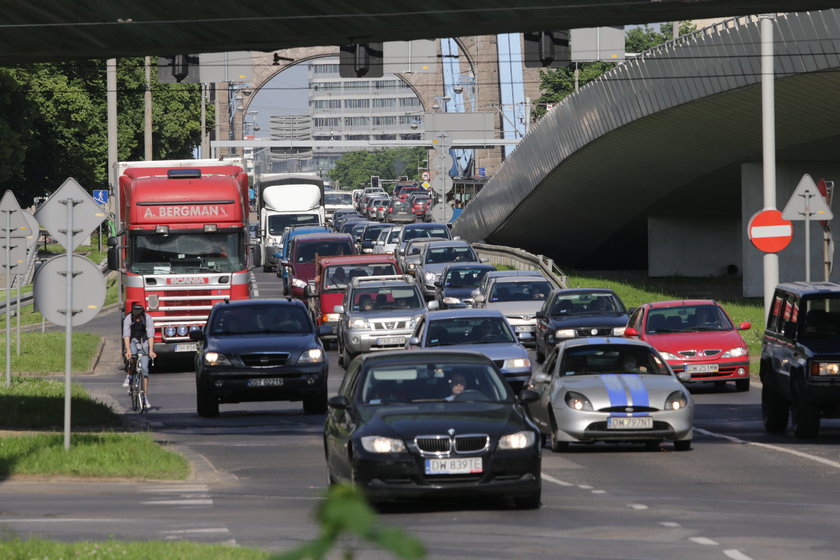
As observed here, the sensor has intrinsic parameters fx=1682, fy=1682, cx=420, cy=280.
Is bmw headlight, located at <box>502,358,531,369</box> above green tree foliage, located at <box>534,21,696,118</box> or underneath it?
underneath

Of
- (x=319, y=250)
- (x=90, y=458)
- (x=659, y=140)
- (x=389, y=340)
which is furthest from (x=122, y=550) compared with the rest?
(x=659, y=140)

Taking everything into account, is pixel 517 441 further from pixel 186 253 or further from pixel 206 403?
pixel 186 253

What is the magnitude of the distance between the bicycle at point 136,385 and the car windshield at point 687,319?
836 cm

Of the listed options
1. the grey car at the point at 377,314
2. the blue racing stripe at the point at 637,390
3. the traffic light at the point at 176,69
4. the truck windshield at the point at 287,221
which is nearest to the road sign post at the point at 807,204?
the grey car at the point at 377,314

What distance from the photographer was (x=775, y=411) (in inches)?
806

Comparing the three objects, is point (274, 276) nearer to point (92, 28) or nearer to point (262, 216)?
point (262, 216)

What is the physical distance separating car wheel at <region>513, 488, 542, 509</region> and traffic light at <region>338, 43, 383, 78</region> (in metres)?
12.4

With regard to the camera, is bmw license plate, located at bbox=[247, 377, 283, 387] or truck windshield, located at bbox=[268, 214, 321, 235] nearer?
bmw license plate, located at bbox=[247, 377, 283, 387]

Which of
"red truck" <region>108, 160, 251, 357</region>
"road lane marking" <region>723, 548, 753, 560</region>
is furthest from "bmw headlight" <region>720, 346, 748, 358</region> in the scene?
"road lane marking" <region>723, 548, 753, 560</region>

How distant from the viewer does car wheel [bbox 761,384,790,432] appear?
20.4 metres

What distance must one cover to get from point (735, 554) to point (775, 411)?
10355mm

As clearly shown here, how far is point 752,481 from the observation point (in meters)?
15.2

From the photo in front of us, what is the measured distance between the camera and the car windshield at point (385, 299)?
111ft

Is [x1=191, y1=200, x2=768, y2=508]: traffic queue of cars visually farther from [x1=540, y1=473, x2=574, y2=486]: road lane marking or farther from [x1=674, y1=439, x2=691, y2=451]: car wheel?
[x1=540, y1=473, x2=574, y2=486]: road lane marking
